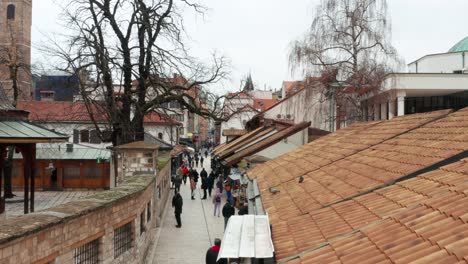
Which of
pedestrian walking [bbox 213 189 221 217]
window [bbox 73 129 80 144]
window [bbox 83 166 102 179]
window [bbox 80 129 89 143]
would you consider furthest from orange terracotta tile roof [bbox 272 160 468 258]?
window [bbox 80 129 89 143]

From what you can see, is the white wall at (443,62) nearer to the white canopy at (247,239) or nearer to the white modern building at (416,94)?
the white modern building at (416,94)

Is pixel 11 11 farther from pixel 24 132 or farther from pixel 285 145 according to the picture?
pixel 285 145

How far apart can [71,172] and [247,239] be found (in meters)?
23.4

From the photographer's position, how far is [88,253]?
777 centimetres

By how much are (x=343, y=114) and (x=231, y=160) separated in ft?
30.8

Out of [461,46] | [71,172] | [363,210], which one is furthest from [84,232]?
[461,46]

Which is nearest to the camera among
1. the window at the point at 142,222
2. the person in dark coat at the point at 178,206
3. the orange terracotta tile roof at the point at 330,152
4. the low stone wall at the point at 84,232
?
the low stone wall at the point at 84,232

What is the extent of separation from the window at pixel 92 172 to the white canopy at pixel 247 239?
21.9m

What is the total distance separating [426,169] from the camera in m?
6.56

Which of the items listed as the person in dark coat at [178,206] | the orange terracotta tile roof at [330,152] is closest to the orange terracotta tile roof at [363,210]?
the orange terracotta tile roof at [330,152]

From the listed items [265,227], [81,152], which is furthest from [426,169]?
[81,152]

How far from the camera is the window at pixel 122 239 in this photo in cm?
926

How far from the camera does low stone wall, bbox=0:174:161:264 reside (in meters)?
5.59

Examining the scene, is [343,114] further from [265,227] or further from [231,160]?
[265,227]
